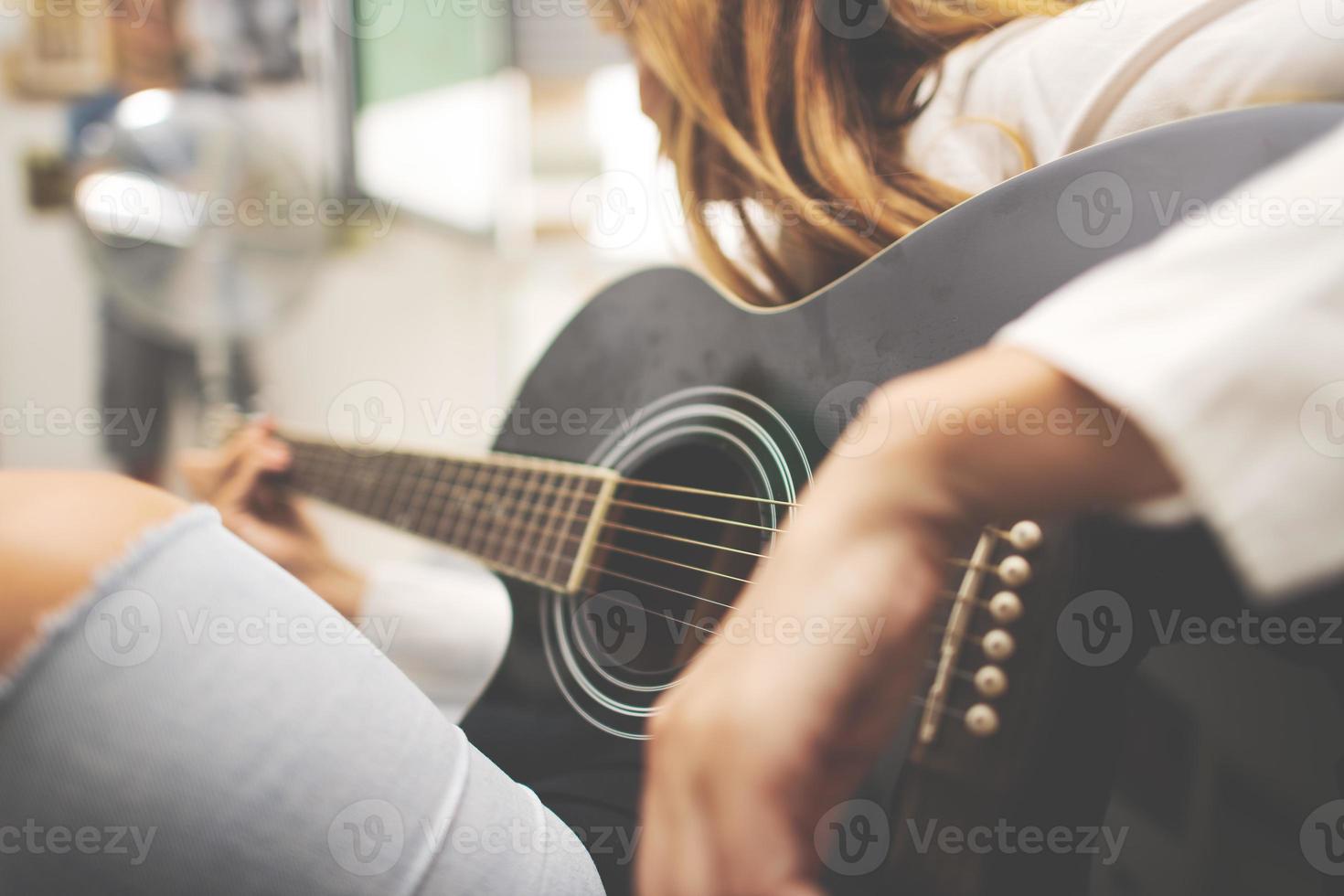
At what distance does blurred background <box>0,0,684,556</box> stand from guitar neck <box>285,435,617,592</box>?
107 centimetres

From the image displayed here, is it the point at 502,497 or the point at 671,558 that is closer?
the point at 671,558

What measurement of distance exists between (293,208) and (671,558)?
1780 mm

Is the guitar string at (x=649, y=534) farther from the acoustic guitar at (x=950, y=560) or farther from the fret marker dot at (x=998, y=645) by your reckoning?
the fret marker dot at (x=998, y=645)

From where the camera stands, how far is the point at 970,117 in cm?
57

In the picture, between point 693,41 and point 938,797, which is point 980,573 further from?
point 693,41

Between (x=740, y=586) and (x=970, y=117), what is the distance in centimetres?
41

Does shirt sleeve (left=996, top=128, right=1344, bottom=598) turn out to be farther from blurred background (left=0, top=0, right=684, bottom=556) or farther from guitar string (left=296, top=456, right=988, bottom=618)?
blurred background (left=0, top=0, right=684, bottom=556)

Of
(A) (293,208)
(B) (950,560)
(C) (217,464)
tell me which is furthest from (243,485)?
(A) (293,208)

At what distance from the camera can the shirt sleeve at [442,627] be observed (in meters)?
0.71

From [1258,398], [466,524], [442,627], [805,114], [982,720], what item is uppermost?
[805,114]

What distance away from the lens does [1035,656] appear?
1.21 ft

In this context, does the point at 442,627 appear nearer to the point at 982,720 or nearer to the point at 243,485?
the point at 243,485

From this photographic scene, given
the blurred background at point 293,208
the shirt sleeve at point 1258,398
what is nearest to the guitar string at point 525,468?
the shirt sleeve at point 1258,398

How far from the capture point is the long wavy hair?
1.94 ft
